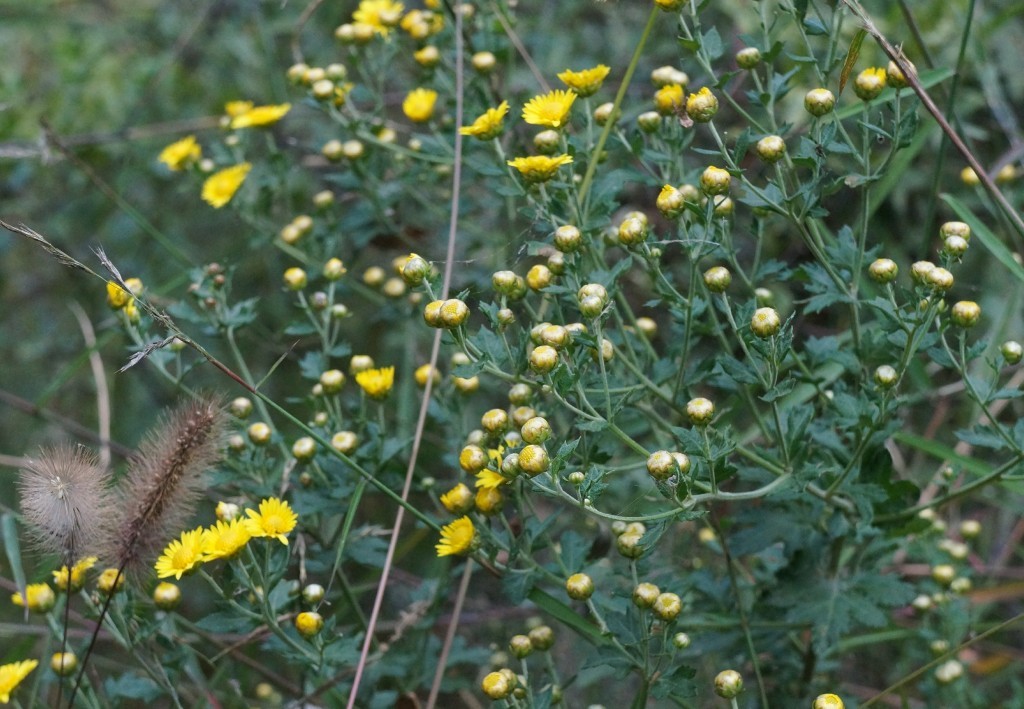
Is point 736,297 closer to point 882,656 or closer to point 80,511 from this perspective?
point 882,656

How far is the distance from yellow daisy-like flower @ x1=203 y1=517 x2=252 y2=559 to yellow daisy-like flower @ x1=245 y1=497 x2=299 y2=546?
1 centimetres

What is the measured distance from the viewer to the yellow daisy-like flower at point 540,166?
157 centimetres

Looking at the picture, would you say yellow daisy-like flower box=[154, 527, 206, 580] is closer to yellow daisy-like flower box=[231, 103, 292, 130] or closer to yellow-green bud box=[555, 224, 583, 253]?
yellow-green bud box=[555, 224, 583, 253]

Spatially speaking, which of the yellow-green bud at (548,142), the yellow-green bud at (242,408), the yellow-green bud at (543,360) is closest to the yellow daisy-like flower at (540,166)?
the yellow-green bud at (548,142)

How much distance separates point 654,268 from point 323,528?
83cm

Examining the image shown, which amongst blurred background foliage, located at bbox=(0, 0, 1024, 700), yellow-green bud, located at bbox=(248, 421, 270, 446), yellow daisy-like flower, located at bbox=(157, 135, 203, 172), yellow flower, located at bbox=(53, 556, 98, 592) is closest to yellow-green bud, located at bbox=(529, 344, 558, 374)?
yellow-green bud, located at bbox=(248, 421, 270, 446)

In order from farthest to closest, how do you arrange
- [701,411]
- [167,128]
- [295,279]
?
[167,128] → [295,279] → [701,411]

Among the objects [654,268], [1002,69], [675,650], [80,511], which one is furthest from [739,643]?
[1002,69]

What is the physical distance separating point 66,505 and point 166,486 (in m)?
0.14

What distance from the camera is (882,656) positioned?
8.57 ft

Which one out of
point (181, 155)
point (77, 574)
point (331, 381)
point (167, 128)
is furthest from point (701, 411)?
point (167, 128)

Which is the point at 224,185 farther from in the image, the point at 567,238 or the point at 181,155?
the point at 567,238

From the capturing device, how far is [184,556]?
1539 millimetres

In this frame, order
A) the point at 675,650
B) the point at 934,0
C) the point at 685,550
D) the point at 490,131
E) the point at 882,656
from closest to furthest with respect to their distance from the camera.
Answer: the point at 675,650, the point at 490,131, the point at 685,550, the point at 882,656, the point at 934,0
